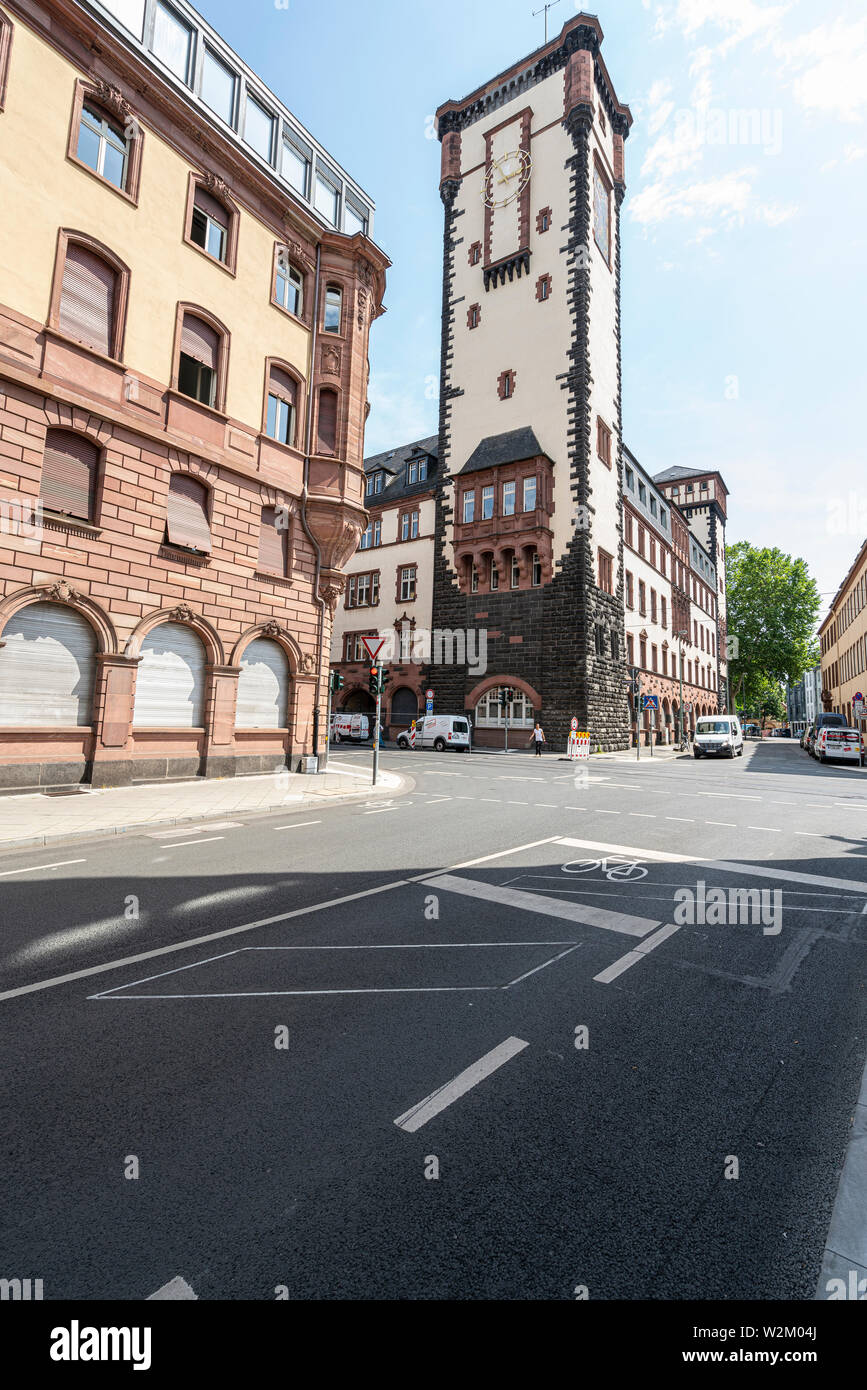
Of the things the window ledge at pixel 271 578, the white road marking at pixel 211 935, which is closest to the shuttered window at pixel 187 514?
the window ledge at pixel 271 578

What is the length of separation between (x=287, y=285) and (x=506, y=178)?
25.4 meters

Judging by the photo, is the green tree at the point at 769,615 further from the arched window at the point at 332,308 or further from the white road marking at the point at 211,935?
the white road marking at the point at 211,935

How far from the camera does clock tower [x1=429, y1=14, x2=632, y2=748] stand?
32469 mm

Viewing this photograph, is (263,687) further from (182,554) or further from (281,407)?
(281,407)

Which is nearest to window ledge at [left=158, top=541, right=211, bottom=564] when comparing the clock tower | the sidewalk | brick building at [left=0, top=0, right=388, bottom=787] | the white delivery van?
brick building at [left=0, top=0, right=388, bottom=787]

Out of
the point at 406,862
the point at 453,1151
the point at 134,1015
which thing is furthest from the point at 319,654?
the point at 453,1151

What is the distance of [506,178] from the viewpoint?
3628 cm

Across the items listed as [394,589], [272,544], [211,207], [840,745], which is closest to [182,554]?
[272,544]

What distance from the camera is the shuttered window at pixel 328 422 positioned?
19.4m

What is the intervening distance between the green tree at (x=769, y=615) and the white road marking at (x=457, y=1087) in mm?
77670
